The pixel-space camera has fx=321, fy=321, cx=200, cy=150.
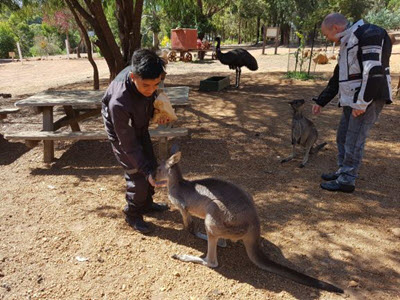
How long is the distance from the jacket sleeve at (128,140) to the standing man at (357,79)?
2251 mm

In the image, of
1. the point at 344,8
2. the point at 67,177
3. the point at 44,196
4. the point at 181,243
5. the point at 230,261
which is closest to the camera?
the point at 230,261

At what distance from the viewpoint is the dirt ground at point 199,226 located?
251 centimetres

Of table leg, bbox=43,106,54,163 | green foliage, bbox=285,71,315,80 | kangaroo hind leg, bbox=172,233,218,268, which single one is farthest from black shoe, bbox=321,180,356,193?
green foliage, bbox=285,71,315,80

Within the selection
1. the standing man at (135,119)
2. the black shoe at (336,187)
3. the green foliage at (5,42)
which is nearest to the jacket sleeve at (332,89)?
the black shoe at (336,187)

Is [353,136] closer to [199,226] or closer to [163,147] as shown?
[199,226]

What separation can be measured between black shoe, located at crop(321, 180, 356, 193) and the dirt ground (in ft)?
0.25

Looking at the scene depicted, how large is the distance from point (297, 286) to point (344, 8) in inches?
1164

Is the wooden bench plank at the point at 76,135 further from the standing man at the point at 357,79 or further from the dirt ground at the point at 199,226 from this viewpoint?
the standing man at the point at 357,79

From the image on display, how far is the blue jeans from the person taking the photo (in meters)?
3.43

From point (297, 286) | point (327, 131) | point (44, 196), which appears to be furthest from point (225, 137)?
point (297, 286)

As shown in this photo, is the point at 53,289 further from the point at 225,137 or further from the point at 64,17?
the point at 64,17

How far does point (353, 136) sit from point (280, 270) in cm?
191

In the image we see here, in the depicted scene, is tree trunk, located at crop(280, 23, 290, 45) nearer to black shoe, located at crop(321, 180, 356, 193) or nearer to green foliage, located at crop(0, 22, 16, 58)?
green foliage, located at crop(0, 22, 16, 58)

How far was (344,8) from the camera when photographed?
87.4 feet
